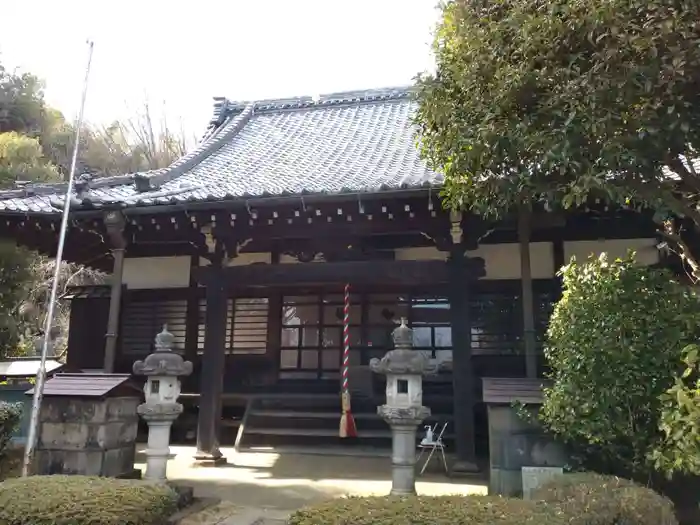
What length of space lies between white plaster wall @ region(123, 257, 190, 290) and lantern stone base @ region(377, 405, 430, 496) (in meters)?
6.64

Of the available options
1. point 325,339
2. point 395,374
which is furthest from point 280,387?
point 395,374

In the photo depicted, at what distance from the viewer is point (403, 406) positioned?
17.1ft

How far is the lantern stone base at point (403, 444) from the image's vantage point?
5.10 m

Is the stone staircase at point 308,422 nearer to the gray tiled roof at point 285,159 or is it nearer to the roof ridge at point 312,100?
the gray tiled roof at point 285,159

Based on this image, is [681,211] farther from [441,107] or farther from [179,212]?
[179,212]

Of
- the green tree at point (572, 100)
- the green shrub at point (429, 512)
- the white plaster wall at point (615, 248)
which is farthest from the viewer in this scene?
the white plaster wall at point (615, 248)

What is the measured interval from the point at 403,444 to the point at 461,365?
2.79 meters

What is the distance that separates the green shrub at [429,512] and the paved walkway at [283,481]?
5.02 ft

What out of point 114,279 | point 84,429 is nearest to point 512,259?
point 114,279

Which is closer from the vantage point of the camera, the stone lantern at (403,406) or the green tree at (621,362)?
the green tree at (621,362)

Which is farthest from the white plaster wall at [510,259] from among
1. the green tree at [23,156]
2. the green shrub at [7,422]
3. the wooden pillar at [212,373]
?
the green tree at [23,156]

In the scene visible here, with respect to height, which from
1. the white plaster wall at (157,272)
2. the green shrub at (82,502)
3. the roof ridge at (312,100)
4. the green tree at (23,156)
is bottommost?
the green shrub at (82,502)

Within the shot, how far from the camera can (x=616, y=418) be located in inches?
190

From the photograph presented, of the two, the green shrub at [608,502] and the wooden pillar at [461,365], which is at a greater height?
the wooden pillar at [461,365]
